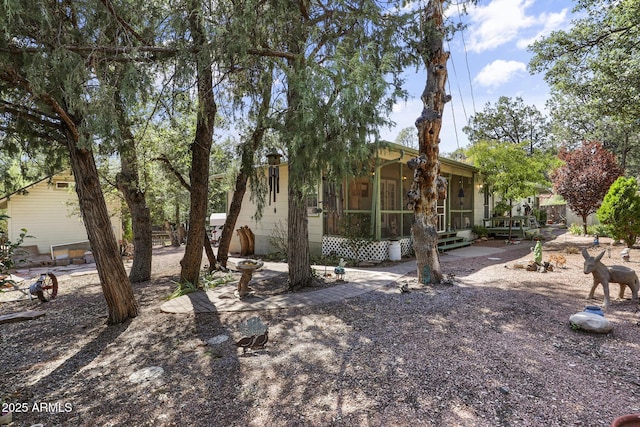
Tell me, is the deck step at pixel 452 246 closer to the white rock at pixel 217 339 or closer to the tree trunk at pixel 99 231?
the white rock at pixel 217 339

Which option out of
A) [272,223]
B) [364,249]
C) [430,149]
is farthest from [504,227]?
[430,149]

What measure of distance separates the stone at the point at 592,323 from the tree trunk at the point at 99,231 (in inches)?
245

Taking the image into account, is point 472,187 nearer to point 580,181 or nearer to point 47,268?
point 580,181

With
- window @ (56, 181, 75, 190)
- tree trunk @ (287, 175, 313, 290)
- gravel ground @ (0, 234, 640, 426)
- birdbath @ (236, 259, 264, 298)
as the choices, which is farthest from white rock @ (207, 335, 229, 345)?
window @ (56, 181, 75, 190)

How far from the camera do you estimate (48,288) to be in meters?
6.94

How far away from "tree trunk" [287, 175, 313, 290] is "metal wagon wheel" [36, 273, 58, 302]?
17.4 ft

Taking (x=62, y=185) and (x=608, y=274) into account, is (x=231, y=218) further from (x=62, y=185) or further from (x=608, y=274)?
(x=62, y=185)

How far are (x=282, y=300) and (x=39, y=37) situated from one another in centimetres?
477

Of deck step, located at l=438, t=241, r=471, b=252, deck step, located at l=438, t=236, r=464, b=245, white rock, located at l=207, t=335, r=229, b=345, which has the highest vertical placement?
deck step, located at l=438, t=236, r=464, b=245

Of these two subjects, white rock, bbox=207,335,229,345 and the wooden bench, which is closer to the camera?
white rock, bbox=207,335,229,345

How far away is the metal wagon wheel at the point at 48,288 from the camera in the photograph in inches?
263

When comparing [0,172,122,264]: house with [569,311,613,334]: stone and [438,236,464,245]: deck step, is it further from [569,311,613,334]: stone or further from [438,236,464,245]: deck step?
[569,311,613,334]: stone

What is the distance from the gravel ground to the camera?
91.7 inches

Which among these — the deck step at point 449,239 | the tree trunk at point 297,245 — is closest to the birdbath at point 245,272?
the tree trunk at point 297,245
